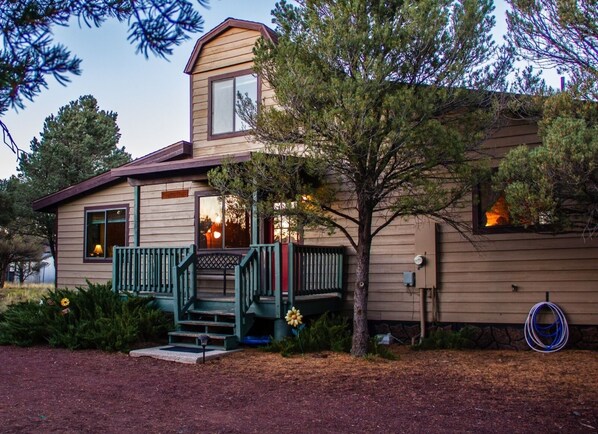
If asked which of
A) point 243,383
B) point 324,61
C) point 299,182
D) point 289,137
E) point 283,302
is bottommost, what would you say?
point 243,383

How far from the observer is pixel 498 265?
9211mm

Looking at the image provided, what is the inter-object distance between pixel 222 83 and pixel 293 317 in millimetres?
5171

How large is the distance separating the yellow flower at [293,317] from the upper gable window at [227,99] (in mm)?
4033

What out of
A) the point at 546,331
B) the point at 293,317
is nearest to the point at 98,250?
the point at 293,317

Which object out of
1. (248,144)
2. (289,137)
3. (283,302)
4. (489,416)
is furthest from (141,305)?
(489,416)

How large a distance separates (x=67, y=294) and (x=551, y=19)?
811 cm

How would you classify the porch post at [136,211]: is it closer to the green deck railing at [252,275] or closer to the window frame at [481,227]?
the green deck railing at [252,275]

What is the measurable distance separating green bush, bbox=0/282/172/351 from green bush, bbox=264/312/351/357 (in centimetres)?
206

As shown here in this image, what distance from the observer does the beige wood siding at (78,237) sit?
13781 mm

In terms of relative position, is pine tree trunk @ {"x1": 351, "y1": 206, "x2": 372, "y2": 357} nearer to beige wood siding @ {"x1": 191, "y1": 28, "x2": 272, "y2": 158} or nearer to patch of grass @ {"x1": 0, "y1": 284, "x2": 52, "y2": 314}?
beige wood siding @ {"x1": 191, "y1": 28, "x2": 272, "y2": 158}

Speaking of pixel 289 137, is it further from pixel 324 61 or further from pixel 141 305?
pixel 141 305

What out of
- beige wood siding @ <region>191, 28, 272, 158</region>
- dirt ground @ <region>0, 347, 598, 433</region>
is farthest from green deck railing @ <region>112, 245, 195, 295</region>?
beige wood siding @ <region>191, 28, 272, 158</region>

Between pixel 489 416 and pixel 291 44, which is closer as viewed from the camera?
pixel 489 416

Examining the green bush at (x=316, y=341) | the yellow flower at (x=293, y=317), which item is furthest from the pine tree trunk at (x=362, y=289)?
the yellow flower at (x=293, y=317)
